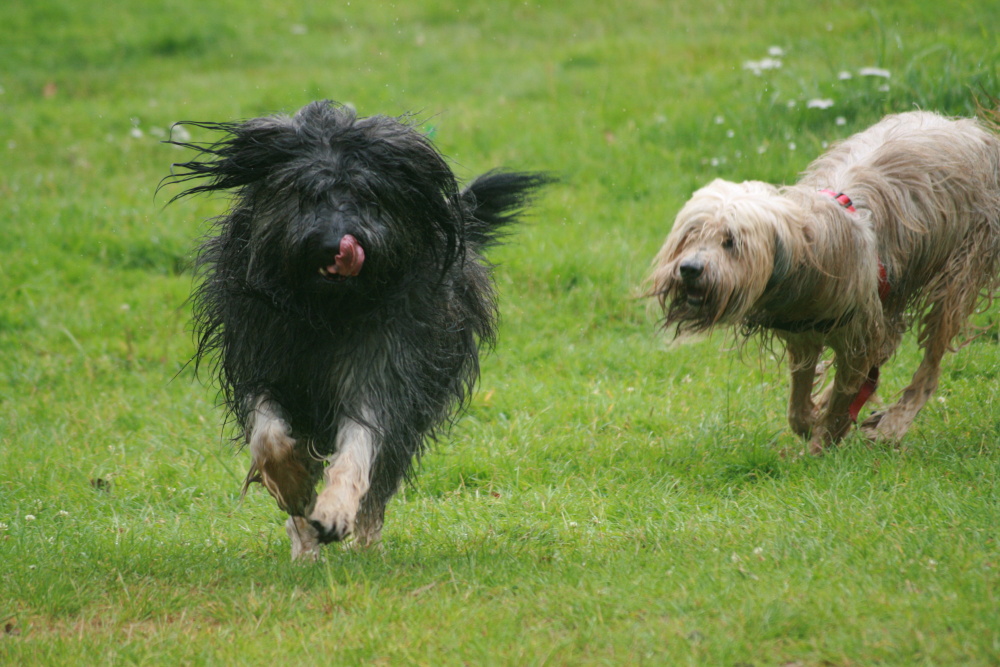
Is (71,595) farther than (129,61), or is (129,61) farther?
(129,61)

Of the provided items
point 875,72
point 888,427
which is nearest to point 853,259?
point 888,427

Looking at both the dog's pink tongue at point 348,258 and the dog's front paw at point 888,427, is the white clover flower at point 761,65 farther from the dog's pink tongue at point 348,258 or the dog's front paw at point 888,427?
the dog's pink tongue at point 348,258

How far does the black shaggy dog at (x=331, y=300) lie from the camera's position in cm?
394

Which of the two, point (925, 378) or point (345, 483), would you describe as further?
point (925, 378)

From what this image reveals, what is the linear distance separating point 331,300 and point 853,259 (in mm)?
2259

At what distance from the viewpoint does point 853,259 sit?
4598 millimetres

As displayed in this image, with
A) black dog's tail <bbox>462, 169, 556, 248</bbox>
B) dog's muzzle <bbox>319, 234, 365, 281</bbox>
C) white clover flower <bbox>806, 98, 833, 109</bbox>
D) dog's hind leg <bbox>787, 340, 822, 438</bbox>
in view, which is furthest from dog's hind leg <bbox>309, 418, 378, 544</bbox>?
white clover flower <bbox>806, 98, 833, 109</bbox>

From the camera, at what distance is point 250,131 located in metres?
4.10

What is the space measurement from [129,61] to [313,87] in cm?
379

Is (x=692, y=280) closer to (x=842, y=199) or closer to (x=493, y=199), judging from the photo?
(x=842, y=199)

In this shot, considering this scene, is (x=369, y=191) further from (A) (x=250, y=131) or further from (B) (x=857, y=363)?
(B) (x=857, y=363)

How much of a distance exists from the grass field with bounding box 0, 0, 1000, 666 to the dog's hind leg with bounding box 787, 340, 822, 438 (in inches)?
7.5

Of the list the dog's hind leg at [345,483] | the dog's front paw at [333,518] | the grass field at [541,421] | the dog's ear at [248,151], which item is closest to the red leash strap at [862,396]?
the grass field at [541,421]

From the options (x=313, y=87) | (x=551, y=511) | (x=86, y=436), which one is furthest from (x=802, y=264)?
(x=313, y=87)
